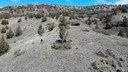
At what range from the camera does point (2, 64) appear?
30094 mm

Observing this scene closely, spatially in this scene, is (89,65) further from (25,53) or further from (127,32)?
(127,32)

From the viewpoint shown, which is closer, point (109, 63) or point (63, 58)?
point (109, 63)

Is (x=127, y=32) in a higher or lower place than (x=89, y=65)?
lower

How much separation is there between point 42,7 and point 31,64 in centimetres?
16794

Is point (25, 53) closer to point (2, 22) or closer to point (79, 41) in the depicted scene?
point (79, 41)

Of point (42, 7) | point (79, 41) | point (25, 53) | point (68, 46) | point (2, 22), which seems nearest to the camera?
point (68, 46)

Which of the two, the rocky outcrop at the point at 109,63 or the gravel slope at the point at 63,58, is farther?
the gravel slope at the point at 63,58

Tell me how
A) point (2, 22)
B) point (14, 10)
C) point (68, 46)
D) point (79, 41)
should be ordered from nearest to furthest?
point (68, 46)
point (79, 41)
point (2, 22)
point (14, 10)

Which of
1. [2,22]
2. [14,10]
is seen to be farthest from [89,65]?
[14,10]

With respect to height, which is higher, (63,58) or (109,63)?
(63,58)

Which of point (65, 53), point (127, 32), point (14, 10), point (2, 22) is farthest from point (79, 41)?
point (14, 10)

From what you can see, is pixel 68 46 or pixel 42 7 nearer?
pixel 68 46

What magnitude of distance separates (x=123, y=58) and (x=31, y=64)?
1202cm

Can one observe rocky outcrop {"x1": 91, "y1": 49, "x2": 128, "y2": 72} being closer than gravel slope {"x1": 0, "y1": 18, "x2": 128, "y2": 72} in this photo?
Yes
